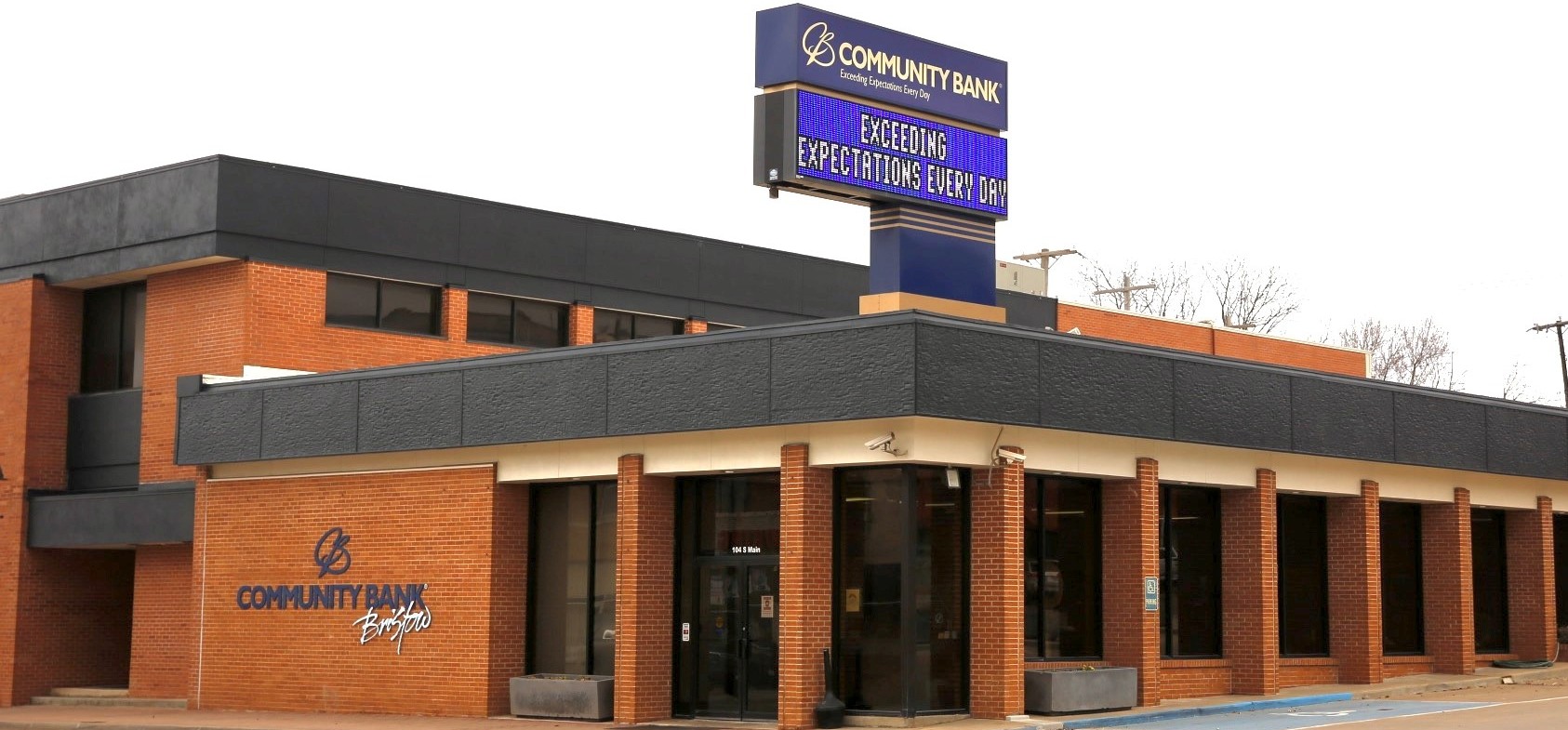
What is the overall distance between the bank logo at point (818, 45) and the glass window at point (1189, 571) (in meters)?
8.24

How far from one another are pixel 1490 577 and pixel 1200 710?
11.8m

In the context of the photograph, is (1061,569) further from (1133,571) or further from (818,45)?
(818,45)

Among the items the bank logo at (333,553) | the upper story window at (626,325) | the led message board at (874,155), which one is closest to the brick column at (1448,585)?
the led message board at (874,155)

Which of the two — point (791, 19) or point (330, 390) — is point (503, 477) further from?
point (791, 19)

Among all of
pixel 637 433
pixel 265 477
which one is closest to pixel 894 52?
pixel 637 433

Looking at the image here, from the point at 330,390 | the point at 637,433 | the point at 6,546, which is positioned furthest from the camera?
the point at 6,546

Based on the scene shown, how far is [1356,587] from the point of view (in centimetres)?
2833

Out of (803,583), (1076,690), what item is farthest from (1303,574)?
(803,583)

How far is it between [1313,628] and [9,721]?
851 inches

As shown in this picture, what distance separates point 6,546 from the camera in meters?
32.8

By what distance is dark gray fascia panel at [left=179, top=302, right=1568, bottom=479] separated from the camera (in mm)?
21688

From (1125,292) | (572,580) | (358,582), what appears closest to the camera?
(572,580)

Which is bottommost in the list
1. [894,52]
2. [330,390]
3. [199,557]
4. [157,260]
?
[199,557]

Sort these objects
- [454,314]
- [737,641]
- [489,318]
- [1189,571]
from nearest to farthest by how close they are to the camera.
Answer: [737,641]
[1189,571]
[454,314]
[489,318]
